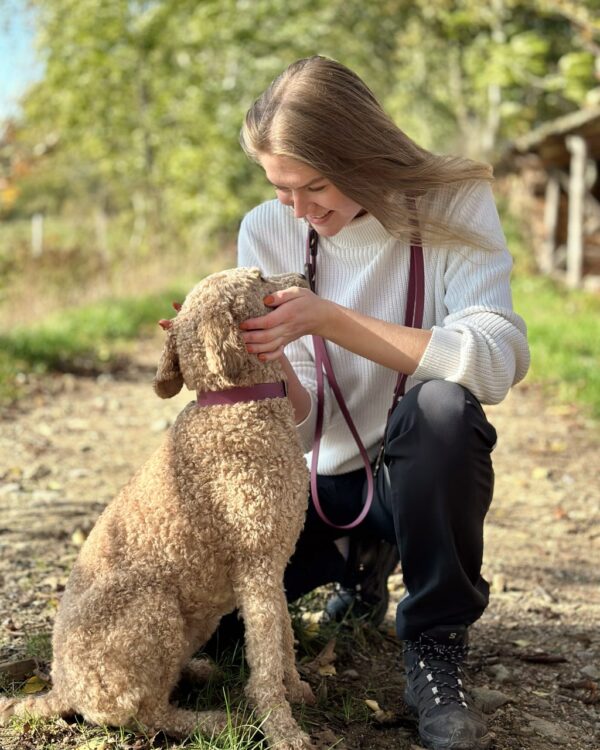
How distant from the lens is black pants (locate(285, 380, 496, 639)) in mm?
2461

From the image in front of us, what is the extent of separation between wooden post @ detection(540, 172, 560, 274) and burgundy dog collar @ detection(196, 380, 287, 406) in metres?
15.8

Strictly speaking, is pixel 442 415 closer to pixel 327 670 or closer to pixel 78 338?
pixel 327 670

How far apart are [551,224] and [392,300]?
1545 centimetres

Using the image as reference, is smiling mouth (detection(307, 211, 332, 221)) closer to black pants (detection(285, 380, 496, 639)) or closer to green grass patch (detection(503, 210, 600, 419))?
black pants (detection(285, 380, 496, 639))

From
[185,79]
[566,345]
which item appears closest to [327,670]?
[566,345]

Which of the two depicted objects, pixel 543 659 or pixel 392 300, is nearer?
pixel 392 300

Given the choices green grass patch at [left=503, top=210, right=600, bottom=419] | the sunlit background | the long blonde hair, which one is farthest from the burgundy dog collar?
the sunlit background

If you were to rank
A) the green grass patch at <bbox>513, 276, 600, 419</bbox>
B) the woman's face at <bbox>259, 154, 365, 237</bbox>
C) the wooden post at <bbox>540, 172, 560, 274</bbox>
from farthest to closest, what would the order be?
the wooden post at <bbox>540, 172, 560, 274</bbox>
the green grass patch at <bbox>513, 276, 600, 419</bbox>
the woman's face at <bbox>259, 154, 365, 237</bbox>

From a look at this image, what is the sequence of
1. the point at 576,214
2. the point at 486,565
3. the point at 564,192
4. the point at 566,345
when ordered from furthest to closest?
the point at 564,192, the point at 576,214, the point at 566,345, the point at 486,565

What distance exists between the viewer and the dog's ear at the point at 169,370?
7.52 ft

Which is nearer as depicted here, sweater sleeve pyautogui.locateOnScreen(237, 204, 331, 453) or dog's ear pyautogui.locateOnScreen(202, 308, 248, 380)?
dog's ear pyautogui.locateOnScreen(202, 308, 248, 380)

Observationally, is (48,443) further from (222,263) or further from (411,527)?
(222,263)

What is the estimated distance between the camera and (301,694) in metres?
2.53

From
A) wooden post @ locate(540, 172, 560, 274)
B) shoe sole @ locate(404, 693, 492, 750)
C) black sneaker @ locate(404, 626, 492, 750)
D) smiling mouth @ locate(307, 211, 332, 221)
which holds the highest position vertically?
smiling mouth @ locate(307, 211, 332, 221)
